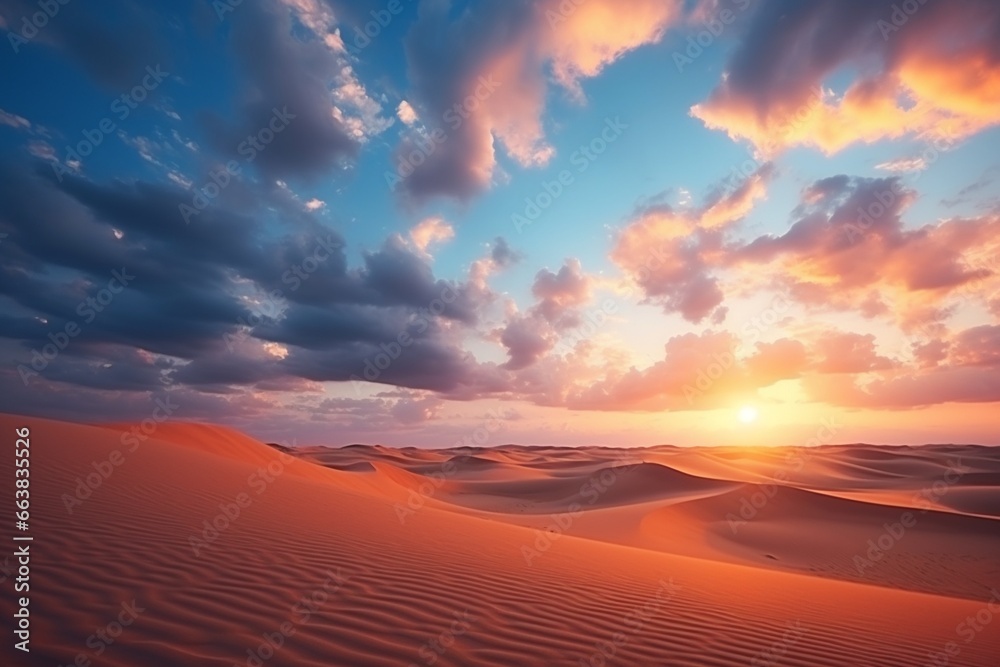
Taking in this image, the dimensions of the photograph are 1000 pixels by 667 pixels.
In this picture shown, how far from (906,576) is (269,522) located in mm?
16315

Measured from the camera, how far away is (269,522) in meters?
6.89

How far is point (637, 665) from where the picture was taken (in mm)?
3686

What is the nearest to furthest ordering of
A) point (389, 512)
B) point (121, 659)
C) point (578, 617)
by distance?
point (121, 659)
point (578, 617)
point (389, 512)

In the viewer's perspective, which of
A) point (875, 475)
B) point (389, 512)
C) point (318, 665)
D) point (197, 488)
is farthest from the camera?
point (875, 475)

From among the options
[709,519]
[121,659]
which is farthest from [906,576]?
[121,659]

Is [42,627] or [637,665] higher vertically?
[42,627]

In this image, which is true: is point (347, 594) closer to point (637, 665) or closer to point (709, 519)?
point (637, 665)

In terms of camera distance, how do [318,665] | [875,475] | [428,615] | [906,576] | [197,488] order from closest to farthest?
[318,665] < [428,615] < [197,488] < [906,576] < [875,475]

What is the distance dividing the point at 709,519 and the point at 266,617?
60.8 ft

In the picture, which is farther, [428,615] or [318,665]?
[428,615]

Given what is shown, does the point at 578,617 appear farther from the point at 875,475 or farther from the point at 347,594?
the point at 875,475

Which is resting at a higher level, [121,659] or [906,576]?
[121,659]

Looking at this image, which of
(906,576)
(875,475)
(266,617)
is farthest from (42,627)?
(875,475)

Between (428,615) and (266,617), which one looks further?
(428,615)
